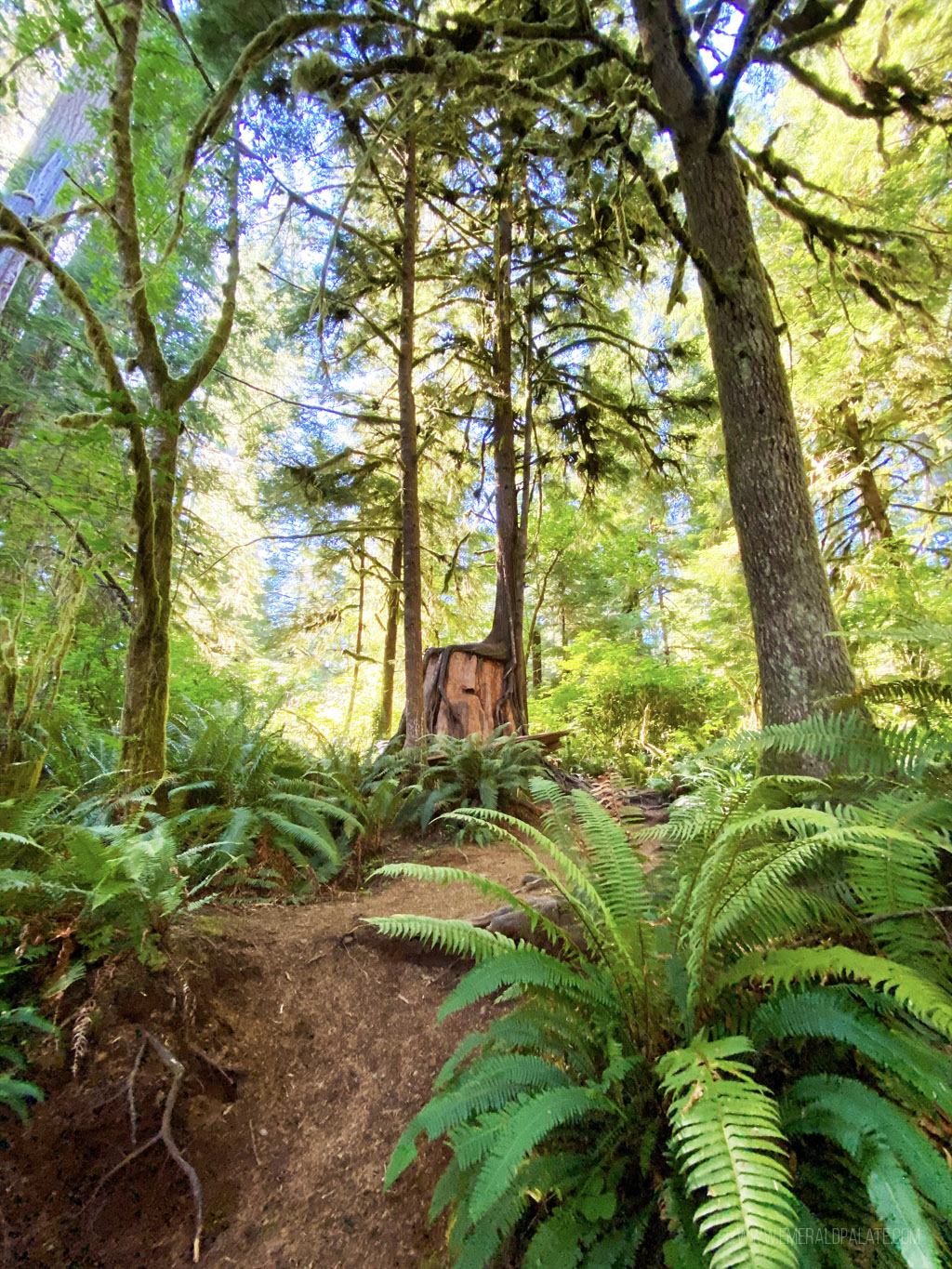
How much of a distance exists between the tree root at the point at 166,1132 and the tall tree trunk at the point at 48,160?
7.82 m

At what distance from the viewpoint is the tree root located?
154cm

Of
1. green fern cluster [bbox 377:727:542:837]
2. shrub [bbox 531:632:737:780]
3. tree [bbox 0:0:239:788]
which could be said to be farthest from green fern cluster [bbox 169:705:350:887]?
shrub [bbox 531:632:737:780]

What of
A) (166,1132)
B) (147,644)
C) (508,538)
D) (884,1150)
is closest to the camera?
(884,1150)

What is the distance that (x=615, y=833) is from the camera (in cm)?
195

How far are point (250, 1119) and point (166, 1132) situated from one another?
35cm

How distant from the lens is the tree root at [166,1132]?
1.54 m

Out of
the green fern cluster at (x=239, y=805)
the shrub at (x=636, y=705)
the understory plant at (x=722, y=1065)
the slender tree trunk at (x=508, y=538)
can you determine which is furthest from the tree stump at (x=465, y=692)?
the understory plant at (x=722, y=1065)

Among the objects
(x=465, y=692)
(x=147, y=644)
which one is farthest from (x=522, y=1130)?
(x=465, y=692)

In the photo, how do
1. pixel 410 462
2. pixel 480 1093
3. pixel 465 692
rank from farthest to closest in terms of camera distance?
pixel 465 692 → pixel 410 462 → pixel 480 1093

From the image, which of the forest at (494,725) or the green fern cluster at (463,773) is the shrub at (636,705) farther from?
the green fern cluster at (463,773)

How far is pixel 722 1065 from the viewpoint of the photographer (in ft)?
3.63

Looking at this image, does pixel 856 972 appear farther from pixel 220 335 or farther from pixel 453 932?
pixel 220 335

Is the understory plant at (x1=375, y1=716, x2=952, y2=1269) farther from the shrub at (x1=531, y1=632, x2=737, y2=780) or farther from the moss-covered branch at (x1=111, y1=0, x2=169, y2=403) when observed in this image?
the shrub at (x1=531, y1=632, x2=737, y2=780)

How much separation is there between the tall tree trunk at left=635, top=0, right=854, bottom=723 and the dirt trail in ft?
8.47
